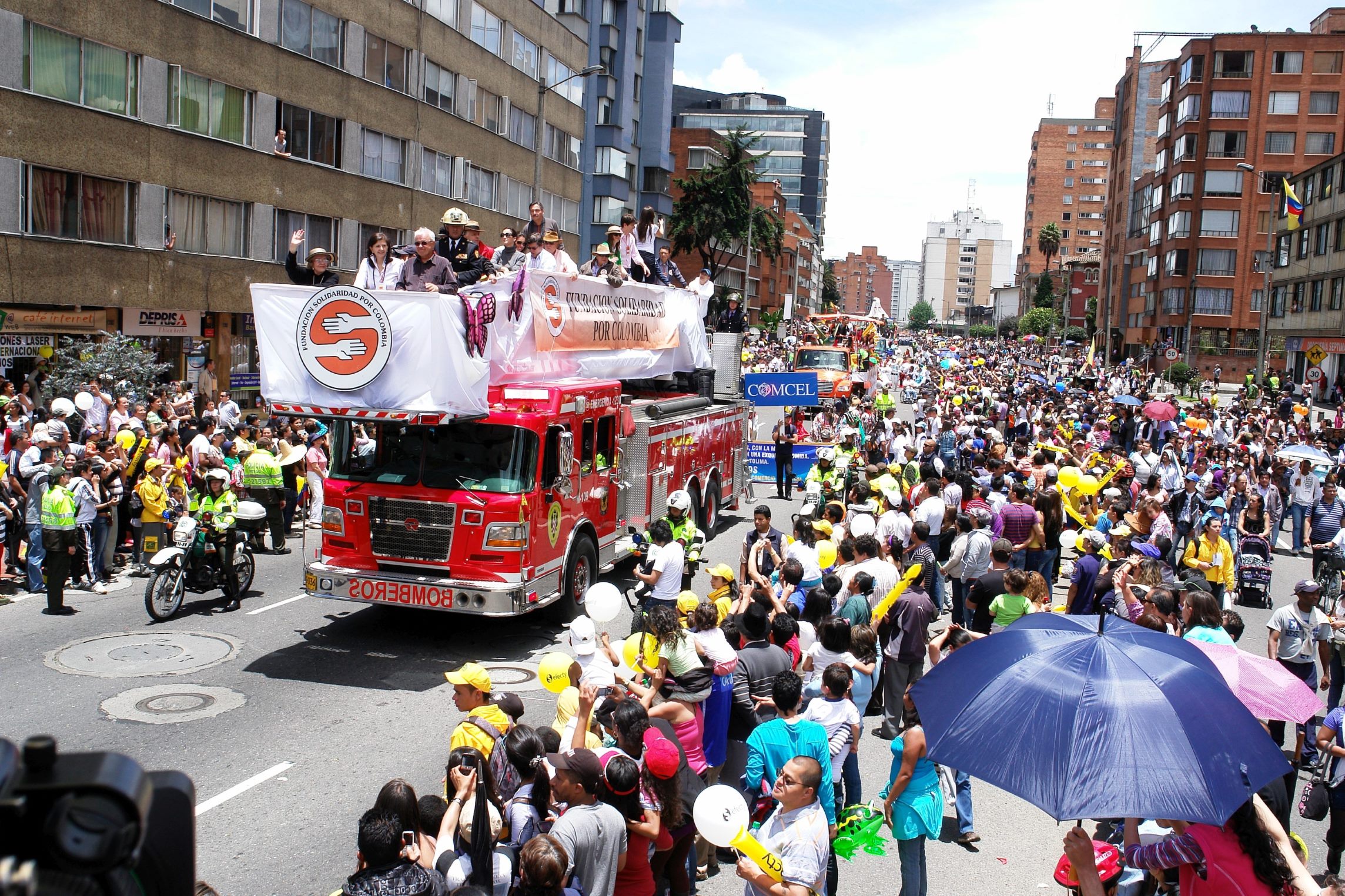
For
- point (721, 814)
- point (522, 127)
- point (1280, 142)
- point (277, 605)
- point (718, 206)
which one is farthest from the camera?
point (718, 206)

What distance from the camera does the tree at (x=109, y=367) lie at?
19031 mm

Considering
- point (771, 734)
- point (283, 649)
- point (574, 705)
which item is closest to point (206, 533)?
point (283, 649)

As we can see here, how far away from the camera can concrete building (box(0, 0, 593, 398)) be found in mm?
22141

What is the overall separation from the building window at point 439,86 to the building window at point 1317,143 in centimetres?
5635

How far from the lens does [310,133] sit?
99.0ft

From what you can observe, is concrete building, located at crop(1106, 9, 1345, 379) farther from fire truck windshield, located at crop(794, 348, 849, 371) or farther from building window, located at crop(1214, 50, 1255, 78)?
fire truck windshield, located at crop(794, 348, 849, 371)

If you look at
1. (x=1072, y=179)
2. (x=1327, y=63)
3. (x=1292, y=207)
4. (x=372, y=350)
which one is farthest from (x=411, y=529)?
(x=1072, y=179)

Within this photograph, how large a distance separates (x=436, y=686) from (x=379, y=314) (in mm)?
3619

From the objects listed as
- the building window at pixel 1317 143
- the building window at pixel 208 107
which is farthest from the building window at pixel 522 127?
the building window at pixel 1317 143

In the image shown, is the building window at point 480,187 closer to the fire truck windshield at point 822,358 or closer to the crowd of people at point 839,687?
the fire truck windshield at point 822,358

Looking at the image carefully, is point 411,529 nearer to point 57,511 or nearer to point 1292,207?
point 57,511

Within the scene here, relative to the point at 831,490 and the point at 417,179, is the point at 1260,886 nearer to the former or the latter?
the point at 831,490

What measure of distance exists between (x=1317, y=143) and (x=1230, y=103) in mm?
5767

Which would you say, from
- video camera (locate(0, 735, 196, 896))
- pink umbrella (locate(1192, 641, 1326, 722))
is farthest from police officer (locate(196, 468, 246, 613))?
video camera (locate(0, 735, 196, 896))
